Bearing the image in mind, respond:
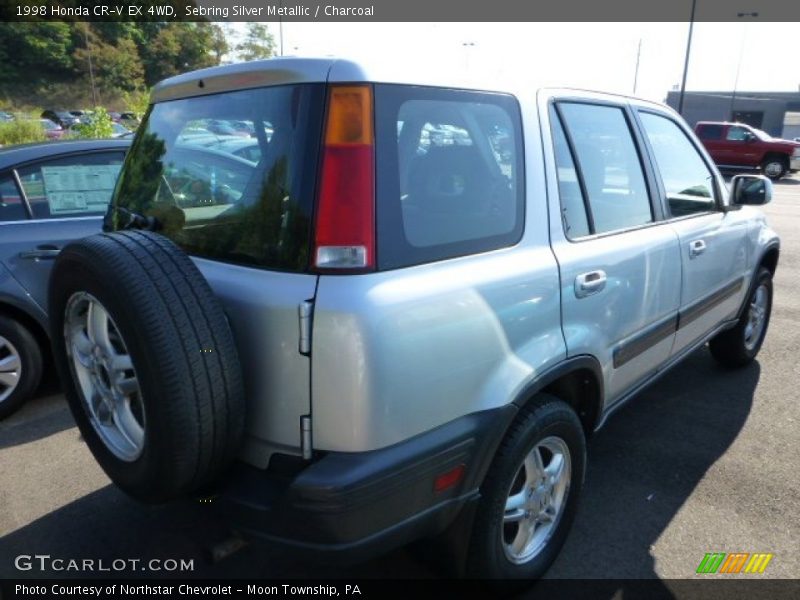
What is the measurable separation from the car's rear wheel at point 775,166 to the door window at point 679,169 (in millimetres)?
21977

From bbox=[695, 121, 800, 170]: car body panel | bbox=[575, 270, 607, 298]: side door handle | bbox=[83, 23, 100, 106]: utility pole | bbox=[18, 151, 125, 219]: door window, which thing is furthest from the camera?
bbox=[83, 23, 100, 106]: utility pole

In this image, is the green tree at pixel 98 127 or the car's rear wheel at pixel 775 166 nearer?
the green tree at pixel 98 127

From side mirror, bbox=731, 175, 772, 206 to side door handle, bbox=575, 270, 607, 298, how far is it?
1.94 m

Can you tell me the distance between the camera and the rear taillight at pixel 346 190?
1.64 metres

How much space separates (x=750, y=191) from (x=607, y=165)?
1598 mm

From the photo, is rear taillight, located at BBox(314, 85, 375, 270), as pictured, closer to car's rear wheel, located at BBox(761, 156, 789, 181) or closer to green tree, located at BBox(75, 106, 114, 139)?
green tree, located at BBox(75, 106, 114, 139)

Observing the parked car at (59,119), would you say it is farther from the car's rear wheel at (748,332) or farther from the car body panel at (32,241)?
the car's rear wheel at (748,332)

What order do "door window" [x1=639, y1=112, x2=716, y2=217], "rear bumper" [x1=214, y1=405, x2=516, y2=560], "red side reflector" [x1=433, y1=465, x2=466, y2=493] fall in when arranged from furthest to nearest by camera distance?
"door window" [x1=639, y1=112, x2=716, y2=217], "red side reflector" [x1=433, y1=465, x2=466, y2=493], "rear bumper" [x1=214, y1=405, x2=516, y2=560]

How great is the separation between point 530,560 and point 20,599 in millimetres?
1955

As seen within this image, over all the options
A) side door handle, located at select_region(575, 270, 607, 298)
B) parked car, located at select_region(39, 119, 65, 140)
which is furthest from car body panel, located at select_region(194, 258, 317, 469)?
parked car, located at select_region(39, 119, 65, 140)

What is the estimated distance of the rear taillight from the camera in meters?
1.64

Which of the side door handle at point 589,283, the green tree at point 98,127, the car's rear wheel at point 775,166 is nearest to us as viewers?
the side door handle at point 589,283

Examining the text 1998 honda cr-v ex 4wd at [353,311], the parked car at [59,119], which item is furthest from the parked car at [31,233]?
the parked car at [59,119]

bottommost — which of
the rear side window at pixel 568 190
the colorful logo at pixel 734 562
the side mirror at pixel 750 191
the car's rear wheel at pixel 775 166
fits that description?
the car's rear wheel at pixel 775 166
